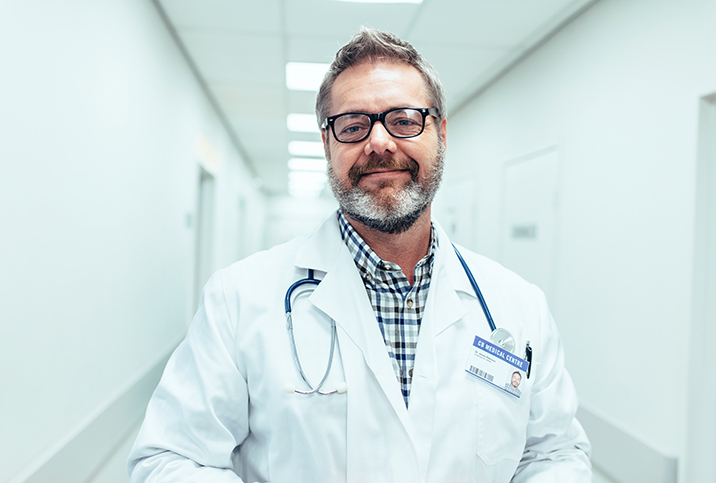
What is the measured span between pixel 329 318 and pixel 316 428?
0.22m

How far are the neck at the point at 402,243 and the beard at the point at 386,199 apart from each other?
4 centimetres

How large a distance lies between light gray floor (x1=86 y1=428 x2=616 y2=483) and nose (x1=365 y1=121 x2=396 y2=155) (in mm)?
1922

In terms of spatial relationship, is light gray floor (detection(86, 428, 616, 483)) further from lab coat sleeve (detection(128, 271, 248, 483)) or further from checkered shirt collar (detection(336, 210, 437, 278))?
checkered shirt collar (detection(336, 210, 437, 278))

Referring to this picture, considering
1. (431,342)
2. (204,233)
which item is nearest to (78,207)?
(431,342)

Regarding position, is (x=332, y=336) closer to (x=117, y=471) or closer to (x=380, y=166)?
(x=380, y=166)

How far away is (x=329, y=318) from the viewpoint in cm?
103

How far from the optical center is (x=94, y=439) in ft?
6.80

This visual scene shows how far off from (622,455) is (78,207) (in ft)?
8.40

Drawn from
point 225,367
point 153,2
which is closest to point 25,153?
point 225,367

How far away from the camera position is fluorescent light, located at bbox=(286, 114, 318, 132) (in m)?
5.12

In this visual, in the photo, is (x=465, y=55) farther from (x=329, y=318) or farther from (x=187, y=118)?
(x=329, y=318)

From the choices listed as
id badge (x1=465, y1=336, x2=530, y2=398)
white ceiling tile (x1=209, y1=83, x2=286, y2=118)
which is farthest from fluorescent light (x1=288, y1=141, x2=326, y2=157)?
id badge (x1=465, y1=336, x2=530, y2=398)

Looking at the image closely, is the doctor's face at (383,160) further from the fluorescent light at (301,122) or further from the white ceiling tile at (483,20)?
the fluorescent light at (301,122)

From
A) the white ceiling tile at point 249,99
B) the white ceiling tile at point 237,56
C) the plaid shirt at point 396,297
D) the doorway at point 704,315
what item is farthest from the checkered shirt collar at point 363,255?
the white ceiling tile at point 249,99
